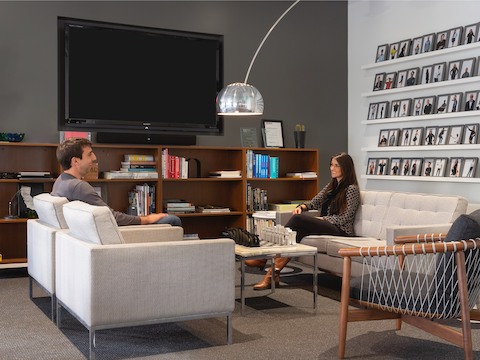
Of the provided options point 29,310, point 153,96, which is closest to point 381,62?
point 153,96

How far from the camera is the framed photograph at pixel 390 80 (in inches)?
287

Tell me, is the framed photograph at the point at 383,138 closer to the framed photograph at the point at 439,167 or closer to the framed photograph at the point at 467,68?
the framed photograph at the point at 439,167

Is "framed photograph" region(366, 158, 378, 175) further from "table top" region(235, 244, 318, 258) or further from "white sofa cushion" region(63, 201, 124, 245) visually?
"white sofa cushion" region(63, 201, 124, 245)

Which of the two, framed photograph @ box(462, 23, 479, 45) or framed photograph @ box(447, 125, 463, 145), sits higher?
framed photograph @ box(462, 23, 479, 45)

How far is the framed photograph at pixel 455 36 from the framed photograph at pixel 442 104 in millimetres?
508

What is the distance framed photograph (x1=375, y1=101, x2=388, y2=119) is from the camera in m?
7.40

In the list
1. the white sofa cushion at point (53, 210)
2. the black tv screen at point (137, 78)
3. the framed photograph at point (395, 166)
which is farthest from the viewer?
the framed photograph at point (395, 166)

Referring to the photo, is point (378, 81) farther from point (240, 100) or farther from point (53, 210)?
point (53, 210)

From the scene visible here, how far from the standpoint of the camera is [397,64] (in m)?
7.29

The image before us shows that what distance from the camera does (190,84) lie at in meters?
7.27

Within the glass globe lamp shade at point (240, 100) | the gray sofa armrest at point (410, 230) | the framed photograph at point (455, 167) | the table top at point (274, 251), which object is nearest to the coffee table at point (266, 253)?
the table top at point (274, 251)

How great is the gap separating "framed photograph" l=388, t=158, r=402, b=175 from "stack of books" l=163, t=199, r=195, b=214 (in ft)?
7.24

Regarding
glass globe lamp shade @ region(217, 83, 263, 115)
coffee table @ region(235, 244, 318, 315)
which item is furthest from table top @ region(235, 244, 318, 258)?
glass globe lamp shade @ region(217, 83, 263, 115)

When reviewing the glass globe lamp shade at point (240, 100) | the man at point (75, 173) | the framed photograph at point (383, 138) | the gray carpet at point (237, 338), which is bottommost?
the gray carpet at point (237, 338)
